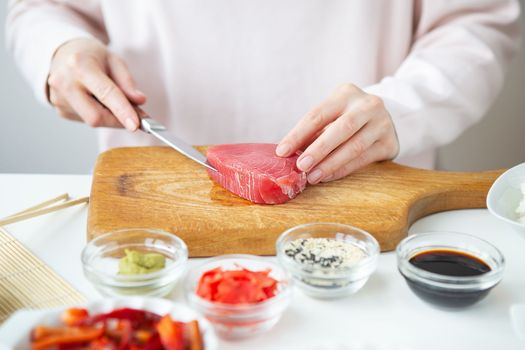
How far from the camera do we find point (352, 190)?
5.58ft

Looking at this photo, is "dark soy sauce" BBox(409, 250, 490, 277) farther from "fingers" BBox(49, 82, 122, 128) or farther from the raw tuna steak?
"fingers" BBox(49, 82, 122, 128)

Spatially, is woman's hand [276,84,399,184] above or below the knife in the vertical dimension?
above

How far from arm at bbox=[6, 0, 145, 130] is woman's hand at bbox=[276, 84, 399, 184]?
49cm

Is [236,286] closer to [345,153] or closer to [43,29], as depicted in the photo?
[345,153]

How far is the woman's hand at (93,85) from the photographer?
73.0 inches

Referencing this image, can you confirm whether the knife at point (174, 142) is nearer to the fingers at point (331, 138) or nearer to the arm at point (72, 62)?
the arm at point (72, 62)

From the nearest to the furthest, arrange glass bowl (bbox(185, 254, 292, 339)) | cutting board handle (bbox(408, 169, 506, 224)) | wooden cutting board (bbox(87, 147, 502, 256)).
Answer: glass bowl (bbox(185, 254, 292, 339))
wooden cutting board (bbox(87, 147, 502, 256))
cutting board handle (bbox(408, 169, 506, 224))

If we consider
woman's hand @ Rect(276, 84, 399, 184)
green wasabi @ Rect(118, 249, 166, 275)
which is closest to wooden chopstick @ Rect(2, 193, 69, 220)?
green wasabi @ Rect(118, 249, 166, 275)

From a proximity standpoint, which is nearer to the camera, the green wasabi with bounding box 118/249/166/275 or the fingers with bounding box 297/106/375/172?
the green wasabi with bounding box 118/249/166/275

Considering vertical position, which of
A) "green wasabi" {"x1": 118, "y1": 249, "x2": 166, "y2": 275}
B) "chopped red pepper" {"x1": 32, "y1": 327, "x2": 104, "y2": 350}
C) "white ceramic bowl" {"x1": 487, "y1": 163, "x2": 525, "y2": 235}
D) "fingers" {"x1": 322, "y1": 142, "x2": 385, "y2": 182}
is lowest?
"fingers" {"x1": 322, "y1": 142, "x2": 385, "y2": 182}

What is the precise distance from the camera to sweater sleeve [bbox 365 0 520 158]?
1962mm

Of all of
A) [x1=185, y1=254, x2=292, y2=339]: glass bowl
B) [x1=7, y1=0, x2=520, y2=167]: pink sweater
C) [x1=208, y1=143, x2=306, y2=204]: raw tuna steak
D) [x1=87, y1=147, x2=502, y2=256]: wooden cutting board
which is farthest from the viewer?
[x1=7, y1=0, x2=520, y2=167]: pink sweater

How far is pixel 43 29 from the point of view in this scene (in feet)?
6.98

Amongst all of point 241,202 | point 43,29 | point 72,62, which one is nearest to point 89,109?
point 72,62
